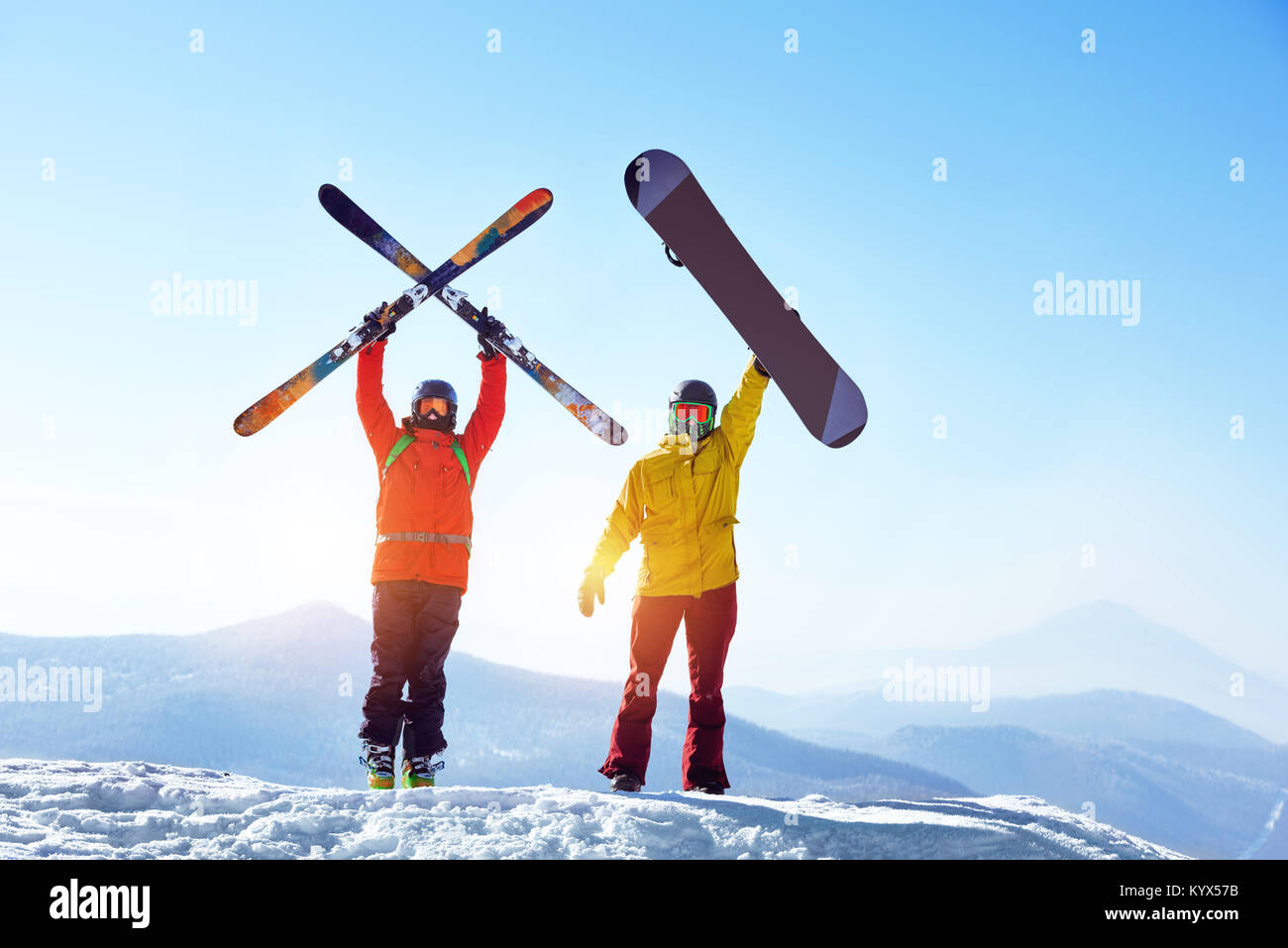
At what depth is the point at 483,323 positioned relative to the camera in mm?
7027

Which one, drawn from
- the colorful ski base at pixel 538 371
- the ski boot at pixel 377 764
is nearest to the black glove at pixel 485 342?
the colorful ski base at pixel 538 371

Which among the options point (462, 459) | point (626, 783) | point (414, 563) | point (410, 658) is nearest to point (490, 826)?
point (626, 783)

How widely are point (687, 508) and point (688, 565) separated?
0.35m

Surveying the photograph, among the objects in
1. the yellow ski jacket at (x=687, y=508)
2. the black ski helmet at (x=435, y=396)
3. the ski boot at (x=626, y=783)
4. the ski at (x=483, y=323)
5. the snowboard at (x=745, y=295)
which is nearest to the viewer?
the ski boot at (x=626, y=783)

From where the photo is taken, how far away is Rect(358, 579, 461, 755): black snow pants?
234 inches

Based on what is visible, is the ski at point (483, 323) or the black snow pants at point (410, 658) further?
the ski at point (483, 323)

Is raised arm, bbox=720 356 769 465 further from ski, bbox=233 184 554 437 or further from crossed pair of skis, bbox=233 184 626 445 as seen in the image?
ski, bbox=233 184 554 437

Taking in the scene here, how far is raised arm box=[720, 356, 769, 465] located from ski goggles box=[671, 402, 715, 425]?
119 millimetres

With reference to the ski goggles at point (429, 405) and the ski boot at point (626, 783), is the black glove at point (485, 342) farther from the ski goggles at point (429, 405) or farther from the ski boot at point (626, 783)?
the ski boot at point (626, 783)

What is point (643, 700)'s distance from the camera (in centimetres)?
589

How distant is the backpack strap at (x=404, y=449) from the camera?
622cm

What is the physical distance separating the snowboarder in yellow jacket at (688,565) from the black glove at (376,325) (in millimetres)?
1984
